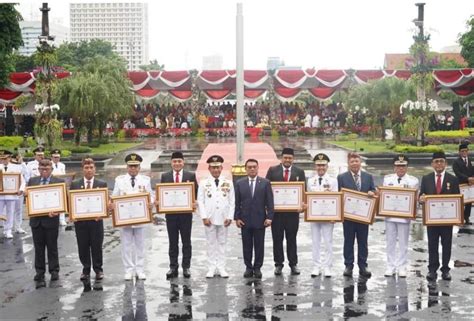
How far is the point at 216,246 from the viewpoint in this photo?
32.8 ft

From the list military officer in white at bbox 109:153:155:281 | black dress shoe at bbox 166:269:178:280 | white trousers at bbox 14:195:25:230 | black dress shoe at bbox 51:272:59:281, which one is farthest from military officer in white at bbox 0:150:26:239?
black dress shoe at bbox 166:269:178:280

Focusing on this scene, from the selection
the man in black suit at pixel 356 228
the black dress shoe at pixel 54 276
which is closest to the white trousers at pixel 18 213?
the black dress shoe at pixel 54 276

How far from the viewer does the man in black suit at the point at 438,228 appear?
32.1 feet

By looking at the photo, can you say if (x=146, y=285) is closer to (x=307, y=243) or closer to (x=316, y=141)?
(x=307, y=243)

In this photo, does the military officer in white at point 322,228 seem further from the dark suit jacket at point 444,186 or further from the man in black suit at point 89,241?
the man in black suit at point 89,241

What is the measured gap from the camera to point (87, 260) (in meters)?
9.91

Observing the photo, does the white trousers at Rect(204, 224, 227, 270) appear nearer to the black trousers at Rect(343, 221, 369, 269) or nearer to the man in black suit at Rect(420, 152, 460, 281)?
the black trousers at Rect(343, 221, 369, 269)

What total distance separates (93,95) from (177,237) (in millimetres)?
23762

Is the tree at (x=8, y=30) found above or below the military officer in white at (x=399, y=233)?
above

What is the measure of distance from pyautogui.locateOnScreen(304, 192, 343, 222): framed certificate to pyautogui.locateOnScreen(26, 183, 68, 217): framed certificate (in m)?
3.40

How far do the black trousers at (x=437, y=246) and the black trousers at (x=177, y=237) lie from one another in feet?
10.9

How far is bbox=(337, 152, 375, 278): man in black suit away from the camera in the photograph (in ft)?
32.7

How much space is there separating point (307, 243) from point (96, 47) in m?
68.6

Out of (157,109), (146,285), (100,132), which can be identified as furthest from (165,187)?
(157,109)
